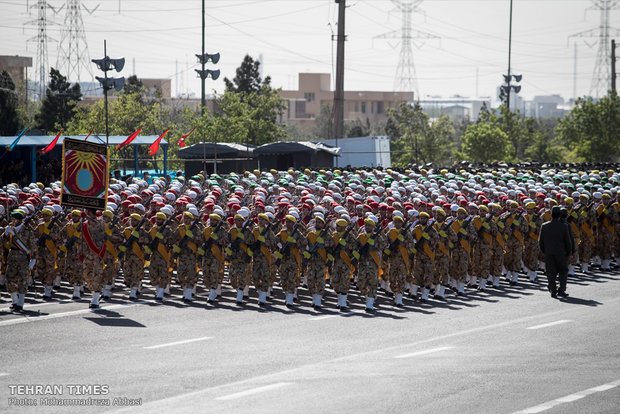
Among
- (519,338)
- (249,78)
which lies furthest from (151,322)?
(249,78)

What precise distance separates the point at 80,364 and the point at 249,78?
65120mm

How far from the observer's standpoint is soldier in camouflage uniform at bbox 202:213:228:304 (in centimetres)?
1734

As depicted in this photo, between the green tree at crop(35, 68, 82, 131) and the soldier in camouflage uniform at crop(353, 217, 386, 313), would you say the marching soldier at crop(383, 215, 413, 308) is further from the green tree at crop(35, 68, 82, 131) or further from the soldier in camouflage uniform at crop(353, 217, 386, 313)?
the green tree at crop(35, 68, 82, 131)

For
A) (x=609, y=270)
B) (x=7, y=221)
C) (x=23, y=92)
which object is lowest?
(x=609, y=270)

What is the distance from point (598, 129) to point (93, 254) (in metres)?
46.3

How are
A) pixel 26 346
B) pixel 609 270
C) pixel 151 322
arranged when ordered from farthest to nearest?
pixel 609 270
pixel 151 322
pixel 26 346

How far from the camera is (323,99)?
14600 cm

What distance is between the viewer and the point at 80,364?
11836 millimetres

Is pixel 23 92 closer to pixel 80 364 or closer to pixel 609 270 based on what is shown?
pixel 609 270

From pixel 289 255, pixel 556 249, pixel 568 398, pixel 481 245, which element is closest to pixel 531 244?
pixel 481 245

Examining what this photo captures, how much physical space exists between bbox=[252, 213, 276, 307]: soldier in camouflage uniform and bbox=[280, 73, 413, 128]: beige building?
4973 inches

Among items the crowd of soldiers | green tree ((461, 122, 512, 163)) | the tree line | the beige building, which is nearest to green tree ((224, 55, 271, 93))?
the tree line

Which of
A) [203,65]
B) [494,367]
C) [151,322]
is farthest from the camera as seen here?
[203,65]

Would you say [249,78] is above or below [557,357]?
above
